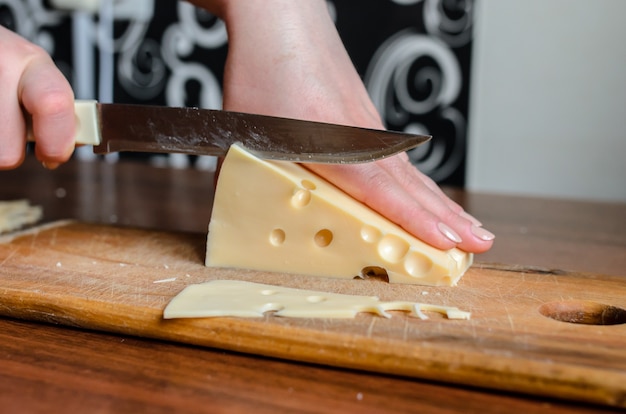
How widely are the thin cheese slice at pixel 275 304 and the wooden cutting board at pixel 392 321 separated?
1cm

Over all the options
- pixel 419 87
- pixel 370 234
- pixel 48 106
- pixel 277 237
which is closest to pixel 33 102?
pixel 48 106

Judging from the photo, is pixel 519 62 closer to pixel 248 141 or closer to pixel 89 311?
pixel 248 141

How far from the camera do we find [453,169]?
2.10 meters

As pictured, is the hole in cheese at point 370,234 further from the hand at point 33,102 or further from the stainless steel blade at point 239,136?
the hand at point 33,102

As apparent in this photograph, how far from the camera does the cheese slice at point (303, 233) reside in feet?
2.62

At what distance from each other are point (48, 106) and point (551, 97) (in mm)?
1509

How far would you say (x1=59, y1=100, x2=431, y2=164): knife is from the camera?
2.72ft

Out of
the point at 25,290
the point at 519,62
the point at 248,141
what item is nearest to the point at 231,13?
the point at 248,141

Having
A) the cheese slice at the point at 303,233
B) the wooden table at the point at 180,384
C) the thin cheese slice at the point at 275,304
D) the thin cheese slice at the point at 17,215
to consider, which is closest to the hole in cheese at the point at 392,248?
the cheese slice at the point at 303,233

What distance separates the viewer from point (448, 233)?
808 mm

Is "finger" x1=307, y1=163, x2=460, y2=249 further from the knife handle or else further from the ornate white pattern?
the ornate white pattern

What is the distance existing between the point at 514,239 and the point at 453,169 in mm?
962

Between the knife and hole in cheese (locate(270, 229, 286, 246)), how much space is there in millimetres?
90

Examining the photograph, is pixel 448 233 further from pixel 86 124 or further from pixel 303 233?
pixel 86 124
